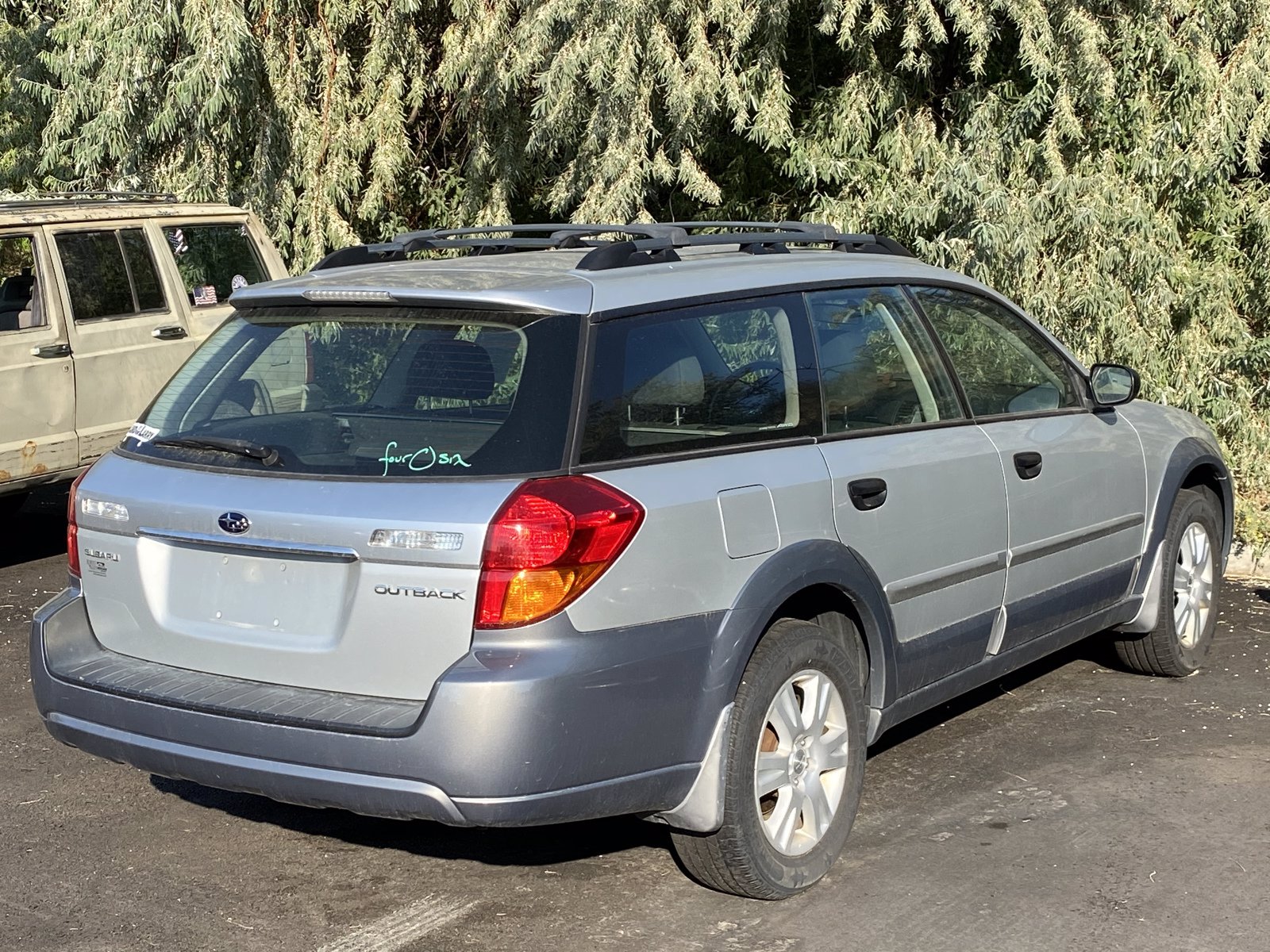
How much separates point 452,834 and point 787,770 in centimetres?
112

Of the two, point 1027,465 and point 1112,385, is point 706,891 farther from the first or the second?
point 1112,385

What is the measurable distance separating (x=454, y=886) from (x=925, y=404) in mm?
1985

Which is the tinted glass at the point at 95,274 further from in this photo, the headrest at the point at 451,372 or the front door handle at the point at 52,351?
the headrest at the point at 451,372

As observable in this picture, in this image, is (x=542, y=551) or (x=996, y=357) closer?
(x=542, y=551)

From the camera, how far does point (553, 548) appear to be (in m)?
3.65

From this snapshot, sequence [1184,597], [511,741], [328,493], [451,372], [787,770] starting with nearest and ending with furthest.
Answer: [511,741], [328,493], [451,372], [787,770], [1184,597]

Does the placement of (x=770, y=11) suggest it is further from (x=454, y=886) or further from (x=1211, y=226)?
(x=454, y=886)

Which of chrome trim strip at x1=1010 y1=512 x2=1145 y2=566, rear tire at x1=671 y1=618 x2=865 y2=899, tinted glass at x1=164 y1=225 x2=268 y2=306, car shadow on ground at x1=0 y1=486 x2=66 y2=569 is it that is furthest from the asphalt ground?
tinted glass at x1=164 y1=225 x2=268 y2=306

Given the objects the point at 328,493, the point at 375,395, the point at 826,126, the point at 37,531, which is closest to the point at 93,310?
the point at 37,531

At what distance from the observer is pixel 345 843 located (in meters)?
4.75

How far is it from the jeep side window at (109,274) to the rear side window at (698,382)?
547 cm

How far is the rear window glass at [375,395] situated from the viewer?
12.6ft

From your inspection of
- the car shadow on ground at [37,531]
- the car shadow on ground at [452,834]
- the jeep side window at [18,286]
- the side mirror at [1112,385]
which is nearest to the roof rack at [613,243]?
the side mirror at [1112,385]

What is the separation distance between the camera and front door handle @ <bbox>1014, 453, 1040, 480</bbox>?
5.14m
